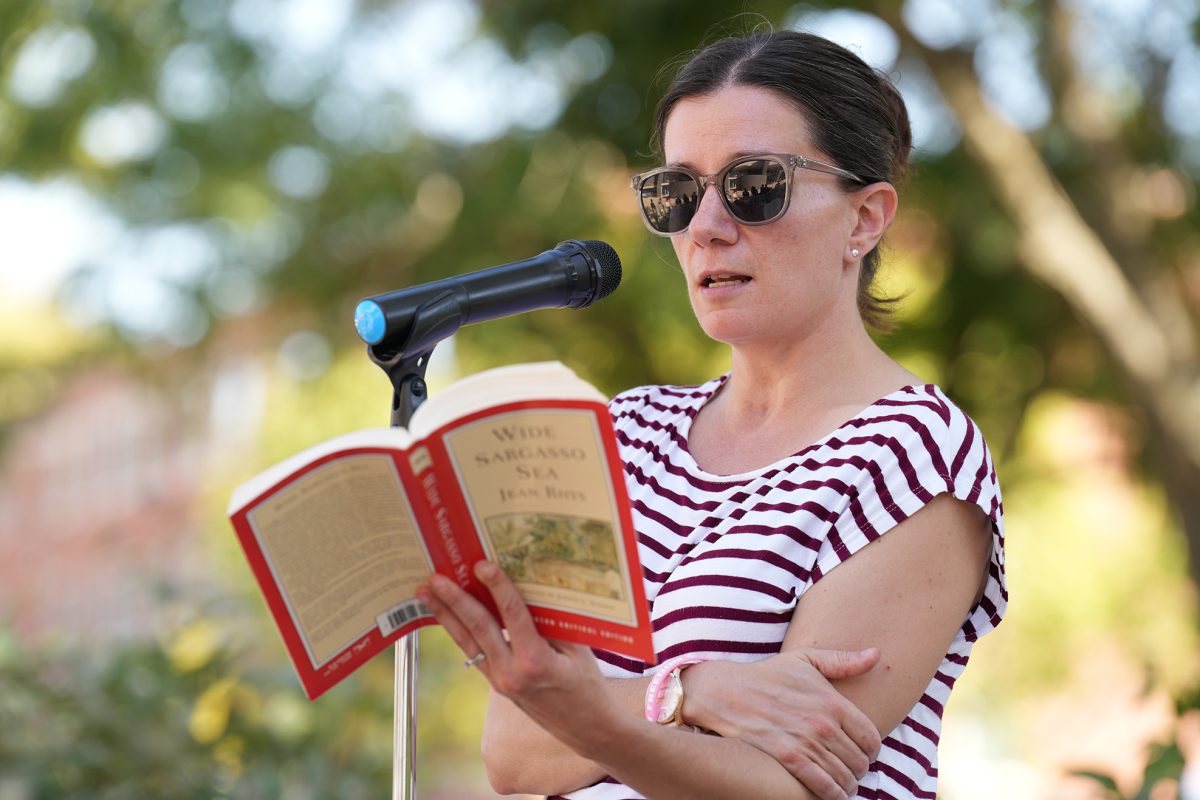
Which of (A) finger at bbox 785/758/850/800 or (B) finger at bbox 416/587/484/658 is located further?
(A) finger at bbox 785/758/850/800

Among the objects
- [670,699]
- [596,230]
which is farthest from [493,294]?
[596,230]

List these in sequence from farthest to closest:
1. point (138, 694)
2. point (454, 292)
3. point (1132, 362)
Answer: point (1132, 362), point (138, 694), point (454, 292)

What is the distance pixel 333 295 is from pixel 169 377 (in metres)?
1.22

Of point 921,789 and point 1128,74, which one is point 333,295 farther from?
point 921,789

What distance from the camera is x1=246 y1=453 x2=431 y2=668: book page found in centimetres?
131

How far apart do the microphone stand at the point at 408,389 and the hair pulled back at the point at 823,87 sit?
0.63 m

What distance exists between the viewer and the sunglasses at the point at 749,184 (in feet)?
5.98

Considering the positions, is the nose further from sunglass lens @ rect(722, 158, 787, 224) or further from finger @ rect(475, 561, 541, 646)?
finger @ rect(475, 561, 541, 646)

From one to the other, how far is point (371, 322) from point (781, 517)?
587 mm

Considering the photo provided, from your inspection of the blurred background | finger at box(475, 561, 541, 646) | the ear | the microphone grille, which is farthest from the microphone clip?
the blurred background

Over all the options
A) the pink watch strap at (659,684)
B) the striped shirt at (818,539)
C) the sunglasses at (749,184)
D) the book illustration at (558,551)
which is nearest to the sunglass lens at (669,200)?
the sunglasses at (749,184)

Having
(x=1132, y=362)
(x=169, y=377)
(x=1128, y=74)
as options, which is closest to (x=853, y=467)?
(x=1132, y=362)

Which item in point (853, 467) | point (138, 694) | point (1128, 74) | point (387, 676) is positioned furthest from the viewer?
point (1128, 74)

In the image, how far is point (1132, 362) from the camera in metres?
5.84
